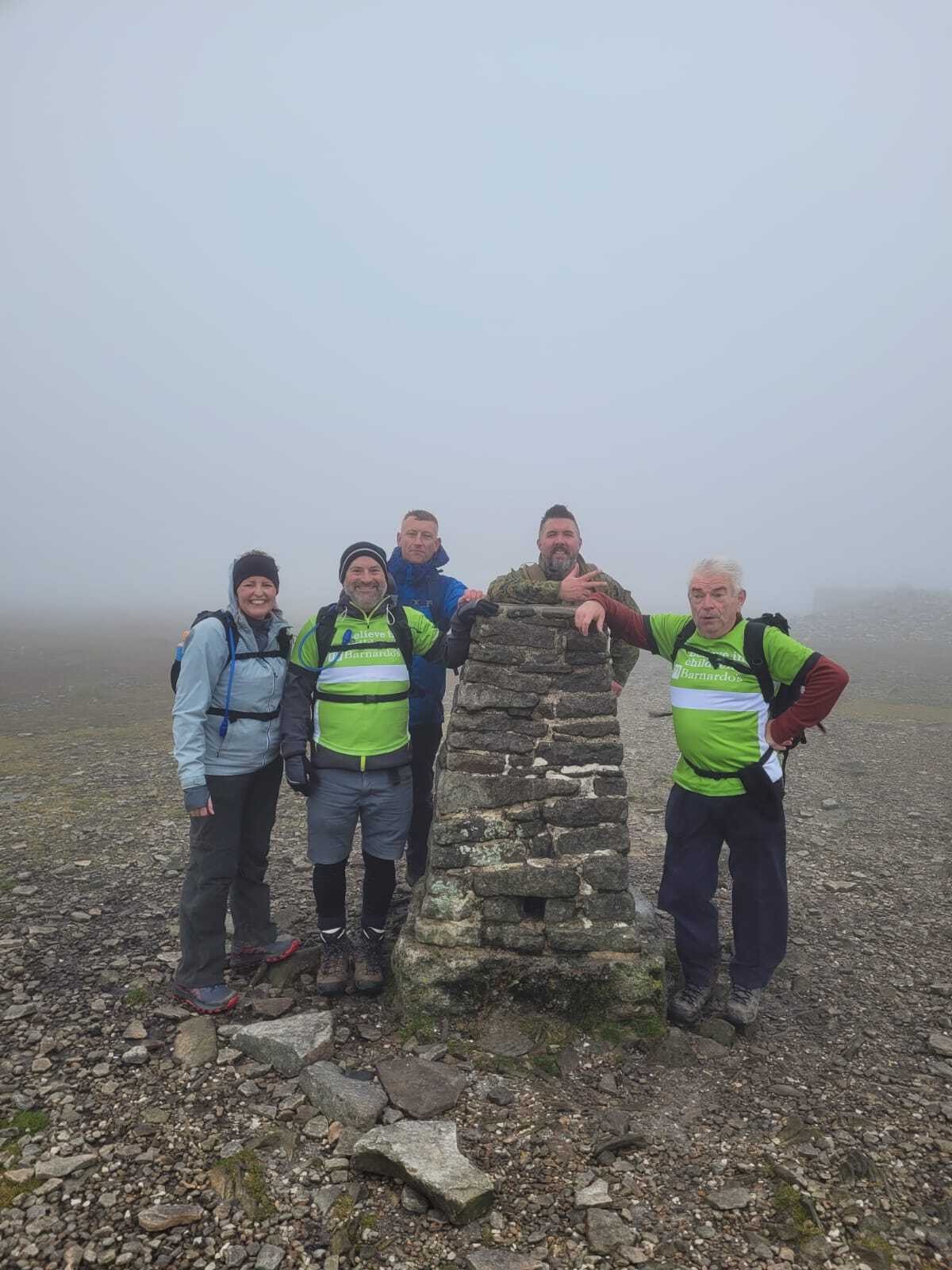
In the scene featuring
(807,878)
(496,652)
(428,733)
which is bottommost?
(807,878)

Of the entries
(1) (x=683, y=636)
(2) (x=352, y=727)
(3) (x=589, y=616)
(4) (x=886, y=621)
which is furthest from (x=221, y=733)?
(4) (x=886, y=621)

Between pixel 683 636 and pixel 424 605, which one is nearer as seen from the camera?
pixel 683 636

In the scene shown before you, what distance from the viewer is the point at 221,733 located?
555cm

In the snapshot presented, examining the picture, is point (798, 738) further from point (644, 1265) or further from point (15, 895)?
point (15, 895)

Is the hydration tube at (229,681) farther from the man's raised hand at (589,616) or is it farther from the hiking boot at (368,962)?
the man's raised hand at (589,616)

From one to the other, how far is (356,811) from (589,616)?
252cm

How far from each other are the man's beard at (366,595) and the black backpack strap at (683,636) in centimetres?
247

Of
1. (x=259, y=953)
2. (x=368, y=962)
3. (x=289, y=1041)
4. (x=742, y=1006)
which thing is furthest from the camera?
(x=259, y=953)

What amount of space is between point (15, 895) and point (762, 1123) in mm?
7464

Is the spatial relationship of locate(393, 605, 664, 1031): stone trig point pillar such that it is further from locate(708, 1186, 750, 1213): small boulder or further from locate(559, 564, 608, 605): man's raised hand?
locate(708, 1186, 750, 1213): small boulder

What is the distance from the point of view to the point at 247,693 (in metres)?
5.61

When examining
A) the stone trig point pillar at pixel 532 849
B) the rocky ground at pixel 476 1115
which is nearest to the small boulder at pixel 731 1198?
the rocky ground at pixel 476 1115

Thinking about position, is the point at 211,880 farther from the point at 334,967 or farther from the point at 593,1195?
the point at 593,1195

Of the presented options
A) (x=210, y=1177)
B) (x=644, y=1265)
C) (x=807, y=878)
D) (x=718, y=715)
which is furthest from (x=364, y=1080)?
(x=807, y=878)
